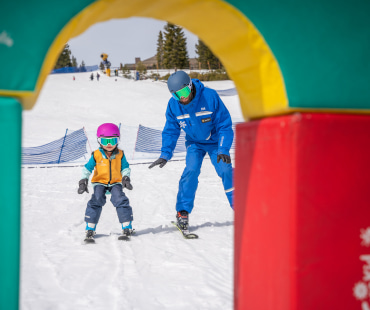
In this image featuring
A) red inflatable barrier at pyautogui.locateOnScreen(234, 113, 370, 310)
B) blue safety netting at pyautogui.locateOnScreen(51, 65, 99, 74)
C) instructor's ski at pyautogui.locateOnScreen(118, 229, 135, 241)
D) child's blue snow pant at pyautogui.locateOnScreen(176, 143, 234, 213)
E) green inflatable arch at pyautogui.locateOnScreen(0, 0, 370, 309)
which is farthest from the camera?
blue safety netting at pyautogui.locateOnScreen(51, 65, 99, 74)

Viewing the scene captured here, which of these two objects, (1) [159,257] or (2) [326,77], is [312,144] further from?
(1) [159,257]

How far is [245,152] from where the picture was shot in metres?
2.04

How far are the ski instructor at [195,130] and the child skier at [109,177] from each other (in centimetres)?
47

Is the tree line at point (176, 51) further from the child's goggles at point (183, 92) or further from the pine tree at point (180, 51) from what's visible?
the child's goggles at point (183, 92)

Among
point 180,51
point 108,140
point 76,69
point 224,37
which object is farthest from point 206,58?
point 224,37

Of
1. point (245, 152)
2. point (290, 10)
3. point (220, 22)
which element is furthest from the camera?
point (245, 152)

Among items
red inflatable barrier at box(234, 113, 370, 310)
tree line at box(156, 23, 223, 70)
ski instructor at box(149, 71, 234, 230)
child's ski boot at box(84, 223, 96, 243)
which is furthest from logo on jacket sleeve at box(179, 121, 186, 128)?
tree line at box(156, 23, 223, 70)

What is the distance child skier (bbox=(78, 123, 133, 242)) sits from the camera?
185 inches

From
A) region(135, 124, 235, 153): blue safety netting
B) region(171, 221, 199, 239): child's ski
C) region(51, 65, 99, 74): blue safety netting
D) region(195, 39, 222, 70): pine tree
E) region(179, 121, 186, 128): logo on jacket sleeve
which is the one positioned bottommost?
region(171, 221, 199, 239): child's ski

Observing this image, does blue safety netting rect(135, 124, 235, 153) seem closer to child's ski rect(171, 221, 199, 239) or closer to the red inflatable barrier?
child's ski rect(171, 221, 199, 239)

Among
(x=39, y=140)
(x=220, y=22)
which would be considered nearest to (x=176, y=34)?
(x=39, y=140)

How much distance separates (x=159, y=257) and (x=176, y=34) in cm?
6308

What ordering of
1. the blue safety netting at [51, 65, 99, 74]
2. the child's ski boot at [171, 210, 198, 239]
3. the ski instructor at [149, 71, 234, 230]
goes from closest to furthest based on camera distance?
the ski instructor at [149, 71, 234, 230]
the child's ski boot at [171, 210, 198, 239]
the blue safety netting at [51, 65, 99, 74]

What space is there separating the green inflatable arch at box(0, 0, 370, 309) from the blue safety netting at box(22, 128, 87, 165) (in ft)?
39.1
